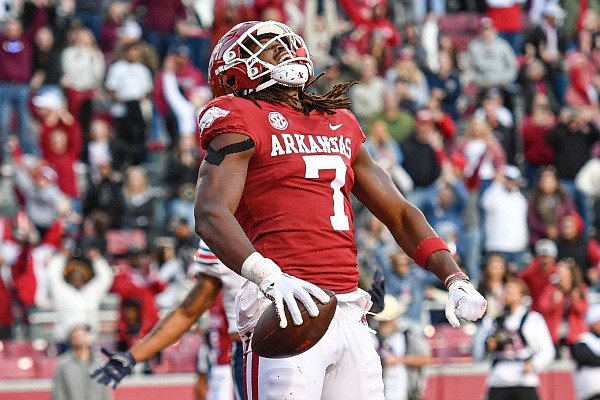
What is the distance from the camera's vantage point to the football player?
15.0 ft

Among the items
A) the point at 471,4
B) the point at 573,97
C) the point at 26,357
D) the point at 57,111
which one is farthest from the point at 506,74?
the point at 26,357

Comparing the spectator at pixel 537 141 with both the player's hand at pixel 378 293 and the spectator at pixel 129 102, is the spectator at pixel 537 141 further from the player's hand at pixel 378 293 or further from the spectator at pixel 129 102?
the player's hand at pixel 378 293

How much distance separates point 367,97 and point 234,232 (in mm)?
10261

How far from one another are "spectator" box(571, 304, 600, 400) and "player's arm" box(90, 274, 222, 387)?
189 inches

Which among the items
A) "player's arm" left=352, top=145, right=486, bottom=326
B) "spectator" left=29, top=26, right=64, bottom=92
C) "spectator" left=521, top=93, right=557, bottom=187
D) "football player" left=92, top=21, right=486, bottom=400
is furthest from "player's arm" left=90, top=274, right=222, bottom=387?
"spectator" left=521, top=93, right=557, bottom=187

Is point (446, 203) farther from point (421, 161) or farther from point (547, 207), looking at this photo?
point (547, 207)

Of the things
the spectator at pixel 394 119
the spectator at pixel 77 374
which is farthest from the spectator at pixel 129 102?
the spectator at pixel 77 374

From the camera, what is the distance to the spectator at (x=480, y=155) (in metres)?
14.1

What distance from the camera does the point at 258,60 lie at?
4.86 metres

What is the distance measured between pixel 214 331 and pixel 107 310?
206 inches

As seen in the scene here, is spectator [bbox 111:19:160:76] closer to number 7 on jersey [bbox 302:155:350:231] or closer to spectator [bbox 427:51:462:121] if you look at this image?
spectator [bbox 427:51:462:121]

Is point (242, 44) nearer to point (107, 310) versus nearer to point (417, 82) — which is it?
point (107, 310)

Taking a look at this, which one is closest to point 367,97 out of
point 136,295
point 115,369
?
point 136,295

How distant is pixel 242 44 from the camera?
489 cm
